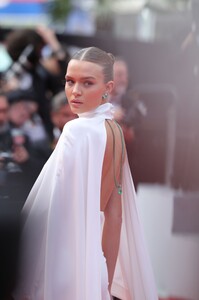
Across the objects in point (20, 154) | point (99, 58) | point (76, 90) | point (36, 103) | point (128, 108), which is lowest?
point (20, 154)

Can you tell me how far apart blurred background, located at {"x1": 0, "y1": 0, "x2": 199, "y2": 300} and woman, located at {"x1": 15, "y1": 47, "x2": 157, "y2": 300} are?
7.4 inches

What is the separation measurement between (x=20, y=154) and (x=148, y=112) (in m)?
1.63

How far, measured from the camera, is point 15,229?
259 cm

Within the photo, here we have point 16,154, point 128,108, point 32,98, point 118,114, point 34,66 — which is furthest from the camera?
point 34,66

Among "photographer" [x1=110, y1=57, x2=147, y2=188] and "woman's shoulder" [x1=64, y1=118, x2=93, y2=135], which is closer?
"woman's shoulder" [x1=64, y1=118, x2=93, y2=135]

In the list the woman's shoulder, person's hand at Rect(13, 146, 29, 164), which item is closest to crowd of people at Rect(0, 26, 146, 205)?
person's hand at Rect(13, 146, 29, 164)

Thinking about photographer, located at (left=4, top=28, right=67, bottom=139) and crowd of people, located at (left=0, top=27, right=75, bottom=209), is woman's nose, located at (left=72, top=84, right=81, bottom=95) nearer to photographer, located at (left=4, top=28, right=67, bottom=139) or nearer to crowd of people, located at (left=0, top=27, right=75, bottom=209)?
crowd of people, located at (left=0, top=27, right=75, bottom=209)

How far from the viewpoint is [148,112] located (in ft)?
22.2

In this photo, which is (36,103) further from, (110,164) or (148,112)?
(110,164)

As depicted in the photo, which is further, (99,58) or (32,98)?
(32,98)

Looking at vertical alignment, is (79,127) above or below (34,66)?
above

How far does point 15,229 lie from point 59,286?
700mm

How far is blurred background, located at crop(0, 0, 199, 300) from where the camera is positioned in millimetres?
4840

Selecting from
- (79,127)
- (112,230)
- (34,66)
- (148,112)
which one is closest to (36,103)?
(34,66)
